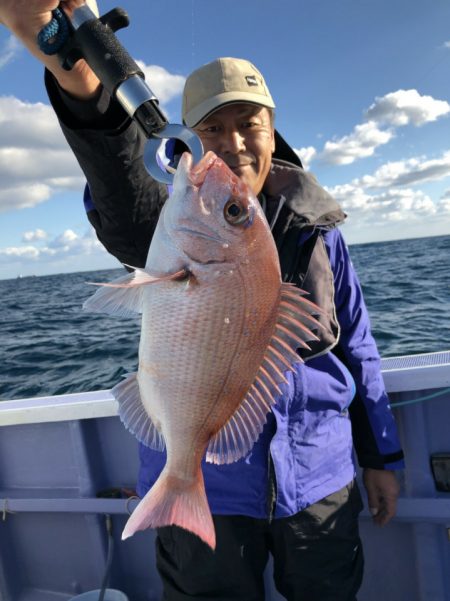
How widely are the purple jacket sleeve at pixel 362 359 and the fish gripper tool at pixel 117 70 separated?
3.90 ft

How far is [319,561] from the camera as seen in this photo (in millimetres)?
1947

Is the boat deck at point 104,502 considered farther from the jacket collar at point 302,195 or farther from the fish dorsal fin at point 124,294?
the fish dorsal fin at point 124,294

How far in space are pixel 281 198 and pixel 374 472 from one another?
→ 1.44m

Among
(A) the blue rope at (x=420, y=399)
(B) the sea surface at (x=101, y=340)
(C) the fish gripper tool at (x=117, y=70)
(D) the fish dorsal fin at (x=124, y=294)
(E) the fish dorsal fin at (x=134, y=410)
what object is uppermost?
(C) the fish gripper tool at (x=117, y=70)

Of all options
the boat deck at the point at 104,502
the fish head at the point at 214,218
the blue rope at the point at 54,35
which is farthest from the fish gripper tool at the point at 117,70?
the boat deck at the point at 104,502

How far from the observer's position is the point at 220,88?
2027 mm

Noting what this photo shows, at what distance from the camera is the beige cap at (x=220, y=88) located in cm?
202

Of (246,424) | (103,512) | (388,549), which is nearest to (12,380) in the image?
(103,512)

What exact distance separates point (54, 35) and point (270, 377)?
1156 millimetres

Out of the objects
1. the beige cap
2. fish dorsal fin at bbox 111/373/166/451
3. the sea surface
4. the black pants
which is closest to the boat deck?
the black pants

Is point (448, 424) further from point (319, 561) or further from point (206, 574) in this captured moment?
point (206, 574)

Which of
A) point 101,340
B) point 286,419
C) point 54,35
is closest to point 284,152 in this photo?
point 286,419

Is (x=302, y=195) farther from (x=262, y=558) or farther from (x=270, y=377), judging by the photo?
(x=262, y=558)

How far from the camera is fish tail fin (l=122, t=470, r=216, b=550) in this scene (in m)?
1.42
